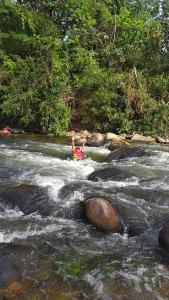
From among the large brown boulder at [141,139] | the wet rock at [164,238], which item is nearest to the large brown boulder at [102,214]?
the wet rock at [164,238]

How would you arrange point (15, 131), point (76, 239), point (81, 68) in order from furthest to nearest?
point (81, 68), point (15, 131), point (76, 239)

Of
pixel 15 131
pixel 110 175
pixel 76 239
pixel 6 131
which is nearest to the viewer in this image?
pixel 76 239

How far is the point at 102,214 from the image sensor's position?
7.58 metres

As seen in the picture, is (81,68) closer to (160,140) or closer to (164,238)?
(160,140)

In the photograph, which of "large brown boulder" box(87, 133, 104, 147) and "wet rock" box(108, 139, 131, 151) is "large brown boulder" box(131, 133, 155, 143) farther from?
"wet rock" box(108, 139, 131, 151)

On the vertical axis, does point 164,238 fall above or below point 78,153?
below

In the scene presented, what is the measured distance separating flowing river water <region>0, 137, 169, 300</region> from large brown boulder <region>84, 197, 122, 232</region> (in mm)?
152

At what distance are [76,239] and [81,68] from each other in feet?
53.6

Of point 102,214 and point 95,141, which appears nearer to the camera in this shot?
point 102,214

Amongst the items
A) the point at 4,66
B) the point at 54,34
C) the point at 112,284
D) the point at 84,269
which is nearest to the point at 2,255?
the point at 84,269

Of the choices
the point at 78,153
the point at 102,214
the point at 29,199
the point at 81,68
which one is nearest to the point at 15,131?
the point at 81,68

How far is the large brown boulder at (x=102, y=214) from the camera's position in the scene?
7.49 m

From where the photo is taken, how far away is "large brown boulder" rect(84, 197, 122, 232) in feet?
24.6

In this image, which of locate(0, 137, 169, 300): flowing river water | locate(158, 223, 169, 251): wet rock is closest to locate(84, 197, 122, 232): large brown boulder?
locate(0, 137, 169, 300): flowing river water
